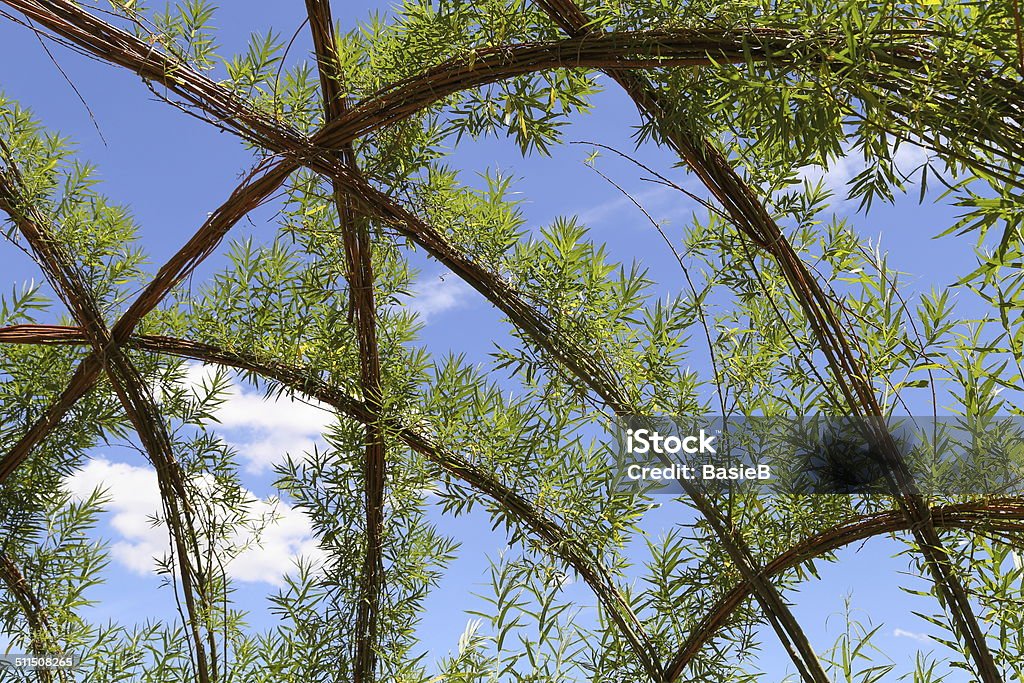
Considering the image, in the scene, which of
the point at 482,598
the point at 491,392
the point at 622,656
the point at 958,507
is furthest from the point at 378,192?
the point at 958,507

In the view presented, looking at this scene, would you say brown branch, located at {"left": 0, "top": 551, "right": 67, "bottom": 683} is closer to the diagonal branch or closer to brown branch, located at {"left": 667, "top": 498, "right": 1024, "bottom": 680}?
the diagonal branch

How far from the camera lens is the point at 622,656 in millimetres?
2916

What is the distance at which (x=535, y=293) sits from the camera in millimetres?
2896

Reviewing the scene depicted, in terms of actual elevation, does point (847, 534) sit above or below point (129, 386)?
below

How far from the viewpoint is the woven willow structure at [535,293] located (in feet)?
5.34

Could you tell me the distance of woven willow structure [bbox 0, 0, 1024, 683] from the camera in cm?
163

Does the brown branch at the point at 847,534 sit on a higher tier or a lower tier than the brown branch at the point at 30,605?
lower

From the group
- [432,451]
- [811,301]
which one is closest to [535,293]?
[432,451]

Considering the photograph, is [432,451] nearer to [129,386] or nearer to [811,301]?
[129,386]

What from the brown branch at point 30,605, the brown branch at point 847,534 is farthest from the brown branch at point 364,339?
the brown branch at point 30,605

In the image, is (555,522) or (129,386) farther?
(129,386)

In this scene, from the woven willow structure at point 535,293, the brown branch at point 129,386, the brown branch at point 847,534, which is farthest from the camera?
the brown branch at point 129,386

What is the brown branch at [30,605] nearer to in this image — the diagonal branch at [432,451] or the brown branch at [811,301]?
the diagonal branch at [432,451]

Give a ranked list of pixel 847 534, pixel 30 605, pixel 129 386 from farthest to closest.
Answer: pixel 30 605
pixel 129 386
pixel 847 534
